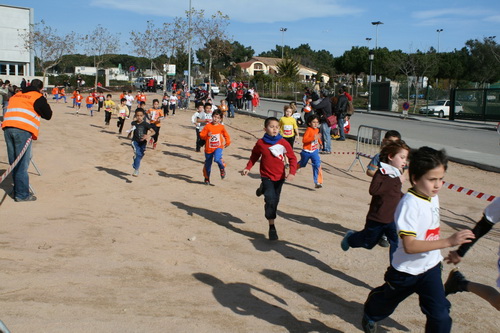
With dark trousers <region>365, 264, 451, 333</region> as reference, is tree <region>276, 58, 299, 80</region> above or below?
above

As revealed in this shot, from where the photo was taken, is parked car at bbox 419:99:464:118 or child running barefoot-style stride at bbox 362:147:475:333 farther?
parked car at bbox 419:99:464:118

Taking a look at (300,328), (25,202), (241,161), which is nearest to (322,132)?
(241,161)

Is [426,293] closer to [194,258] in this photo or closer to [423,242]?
[423,242]

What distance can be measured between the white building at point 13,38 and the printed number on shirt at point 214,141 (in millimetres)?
50945

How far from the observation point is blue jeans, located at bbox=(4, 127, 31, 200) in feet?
29.2

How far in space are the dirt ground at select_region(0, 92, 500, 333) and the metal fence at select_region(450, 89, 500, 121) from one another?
20.7 m

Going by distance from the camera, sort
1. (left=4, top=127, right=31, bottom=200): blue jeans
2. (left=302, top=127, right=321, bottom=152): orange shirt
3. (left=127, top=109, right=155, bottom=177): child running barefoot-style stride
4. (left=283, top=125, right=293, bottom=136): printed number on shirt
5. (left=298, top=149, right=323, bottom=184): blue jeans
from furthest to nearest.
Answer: (left=283, top=125, right=293, bottom=136): printed number on shirt < (left=127, top=109, right=155, bottom=177): child running barefoot-style stride < (left=298, top=149, right=323, bottom=184): blue jeans < (left=302, top=127, right=321, bottom=152): orange shirt < (left=4, top=127, right=31, bottom=200): blue jeans

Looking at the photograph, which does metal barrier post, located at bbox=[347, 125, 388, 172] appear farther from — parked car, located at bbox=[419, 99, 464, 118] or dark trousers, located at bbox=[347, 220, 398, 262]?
parked car, located at bbox=[419, 99, 464, 118]

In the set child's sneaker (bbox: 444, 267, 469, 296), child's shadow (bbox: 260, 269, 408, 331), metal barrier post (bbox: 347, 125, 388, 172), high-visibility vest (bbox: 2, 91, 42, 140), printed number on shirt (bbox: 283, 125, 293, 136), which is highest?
high-visibility vest (bbox: 2, 91, 42, 140)

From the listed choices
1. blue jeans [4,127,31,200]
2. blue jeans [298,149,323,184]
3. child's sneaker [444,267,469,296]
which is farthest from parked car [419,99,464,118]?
child's sneaker [444,267,469,296]

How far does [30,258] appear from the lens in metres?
6.06

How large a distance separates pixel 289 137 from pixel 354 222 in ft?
16.5

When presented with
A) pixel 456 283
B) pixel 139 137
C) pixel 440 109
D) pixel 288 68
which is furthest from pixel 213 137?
pixel 288 68

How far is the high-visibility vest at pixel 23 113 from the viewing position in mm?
8906
